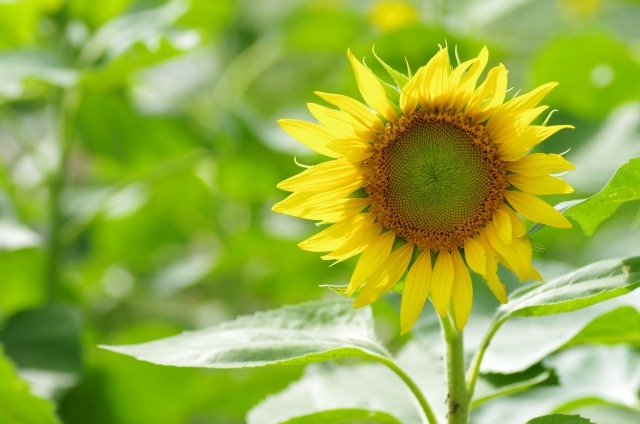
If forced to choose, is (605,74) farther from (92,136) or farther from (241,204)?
(92,136)

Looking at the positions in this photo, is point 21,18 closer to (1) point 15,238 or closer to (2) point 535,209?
(1) point 15,238

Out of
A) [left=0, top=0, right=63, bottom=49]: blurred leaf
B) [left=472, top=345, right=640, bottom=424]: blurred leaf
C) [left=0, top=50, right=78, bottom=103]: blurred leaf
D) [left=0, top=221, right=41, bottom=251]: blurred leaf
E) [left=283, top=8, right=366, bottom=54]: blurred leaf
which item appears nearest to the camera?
[left=472, top=345, right=640, bottom=424]: blurred leaf

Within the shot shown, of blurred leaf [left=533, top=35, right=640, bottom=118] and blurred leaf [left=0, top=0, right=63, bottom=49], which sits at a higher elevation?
blurred leaf [left=533, top=35, right=640, bottom=118]

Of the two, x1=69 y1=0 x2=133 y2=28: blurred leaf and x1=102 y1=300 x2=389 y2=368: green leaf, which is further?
x1=69 y1=0 x2=133 y2=28: blurred leaf

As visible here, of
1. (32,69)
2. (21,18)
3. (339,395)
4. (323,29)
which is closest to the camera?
(339,395)

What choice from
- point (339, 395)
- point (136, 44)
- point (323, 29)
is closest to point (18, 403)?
point (339, 395)

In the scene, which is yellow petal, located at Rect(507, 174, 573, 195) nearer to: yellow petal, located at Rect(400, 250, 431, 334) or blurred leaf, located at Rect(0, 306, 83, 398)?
yellow petal, located at Rect(400, 250, 431, 334)

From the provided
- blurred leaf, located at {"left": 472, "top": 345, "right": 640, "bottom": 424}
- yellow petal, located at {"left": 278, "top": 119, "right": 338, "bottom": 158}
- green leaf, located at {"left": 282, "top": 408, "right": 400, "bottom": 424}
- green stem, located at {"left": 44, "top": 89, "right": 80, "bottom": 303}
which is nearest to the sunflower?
yellow petal, located at {"left": 278, "top": 119, "right": 338, "bottom": 158}
